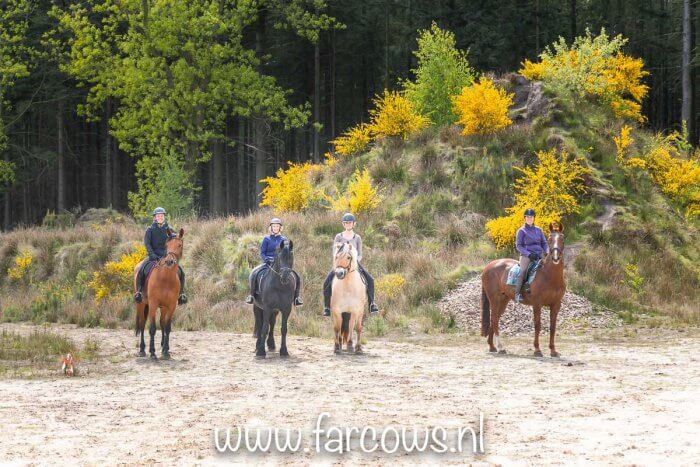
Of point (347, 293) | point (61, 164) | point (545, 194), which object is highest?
point (61, 164)

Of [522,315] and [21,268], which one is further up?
[21,268]

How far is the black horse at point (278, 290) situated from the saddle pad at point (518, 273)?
4.24m

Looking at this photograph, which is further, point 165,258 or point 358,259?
point 358,259

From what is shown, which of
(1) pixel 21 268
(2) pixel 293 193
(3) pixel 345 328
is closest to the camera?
(3) pixel 345 328

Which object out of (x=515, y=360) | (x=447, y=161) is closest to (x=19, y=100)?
(x=447, y=161)

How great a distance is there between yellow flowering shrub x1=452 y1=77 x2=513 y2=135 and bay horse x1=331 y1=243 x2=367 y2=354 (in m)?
15.2

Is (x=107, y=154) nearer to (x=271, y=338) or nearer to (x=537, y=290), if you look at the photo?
(x=271, y=338)

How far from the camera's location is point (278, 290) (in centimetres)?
1534

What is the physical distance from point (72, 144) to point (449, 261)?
37068 millimetres

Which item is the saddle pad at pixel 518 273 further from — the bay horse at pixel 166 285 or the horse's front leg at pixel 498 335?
the bay horse at pixel 166 285

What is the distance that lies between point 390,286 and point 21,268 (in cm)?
1398

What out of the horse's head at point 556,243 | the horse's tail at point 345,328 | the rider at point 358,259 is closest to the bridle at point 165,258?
the rider at point 358,259

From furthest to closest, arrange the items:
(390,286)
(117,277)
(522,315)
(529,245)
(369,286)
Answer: (117,277)
(390,286)
(522,315)
(369,286)
(529,245)

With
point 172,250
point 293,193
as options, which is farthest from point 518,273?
point 293,193
